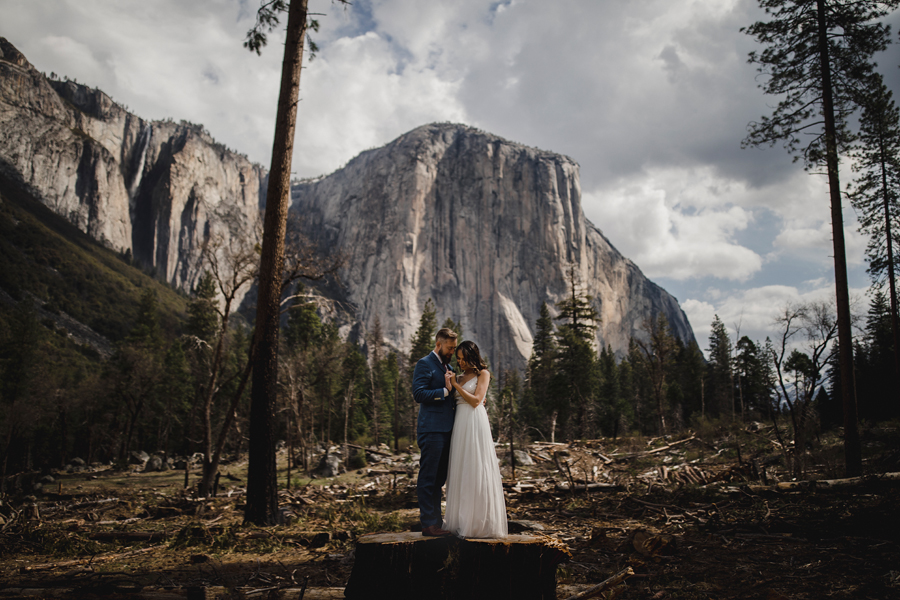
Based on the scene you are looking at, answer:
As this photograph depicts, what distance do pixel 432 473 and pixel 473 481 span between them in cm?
43

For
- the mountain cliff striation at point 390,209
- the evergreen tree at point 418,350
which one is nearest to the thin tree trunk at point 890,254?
the evergreen tree at point 418,350

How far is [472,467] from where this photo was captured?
430 cm

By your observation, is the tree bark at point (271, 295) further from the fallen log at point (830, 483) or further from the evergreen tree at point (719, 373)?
the evergreen tree at point (719, 373)

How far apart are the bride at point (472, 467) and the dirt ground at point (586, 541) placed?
80cm

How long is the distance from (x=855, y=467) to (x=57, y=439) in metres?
49.3

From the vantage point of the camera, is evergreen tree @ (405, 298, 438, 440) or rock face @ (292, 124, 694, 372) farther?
rock face @ (292, 124, 694, 372)

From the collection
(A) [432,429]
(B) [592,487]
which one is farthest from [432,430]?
(B) [592,487]

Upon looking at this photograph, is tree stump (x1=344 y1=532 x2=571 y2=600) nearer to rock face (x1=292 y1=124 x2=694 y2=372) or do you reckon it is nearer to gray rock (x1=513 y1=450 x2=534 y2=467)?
gray rock (x1=513 y1=450 x2=534 y2=467)

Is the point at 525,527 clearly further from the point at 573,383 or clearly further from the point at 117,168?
the point at 117,168

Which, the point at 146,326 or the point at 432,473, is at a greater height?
the point at 146,326

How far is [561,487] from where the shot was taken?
1109 cm

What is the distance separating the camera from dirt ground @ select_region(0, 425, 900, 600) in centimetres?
430

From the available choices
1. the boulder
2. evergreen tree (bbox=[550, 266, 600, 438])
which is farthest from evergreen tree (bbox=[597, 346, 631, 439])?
the boulder

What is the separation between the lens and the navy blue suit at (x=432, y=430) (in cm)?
435
